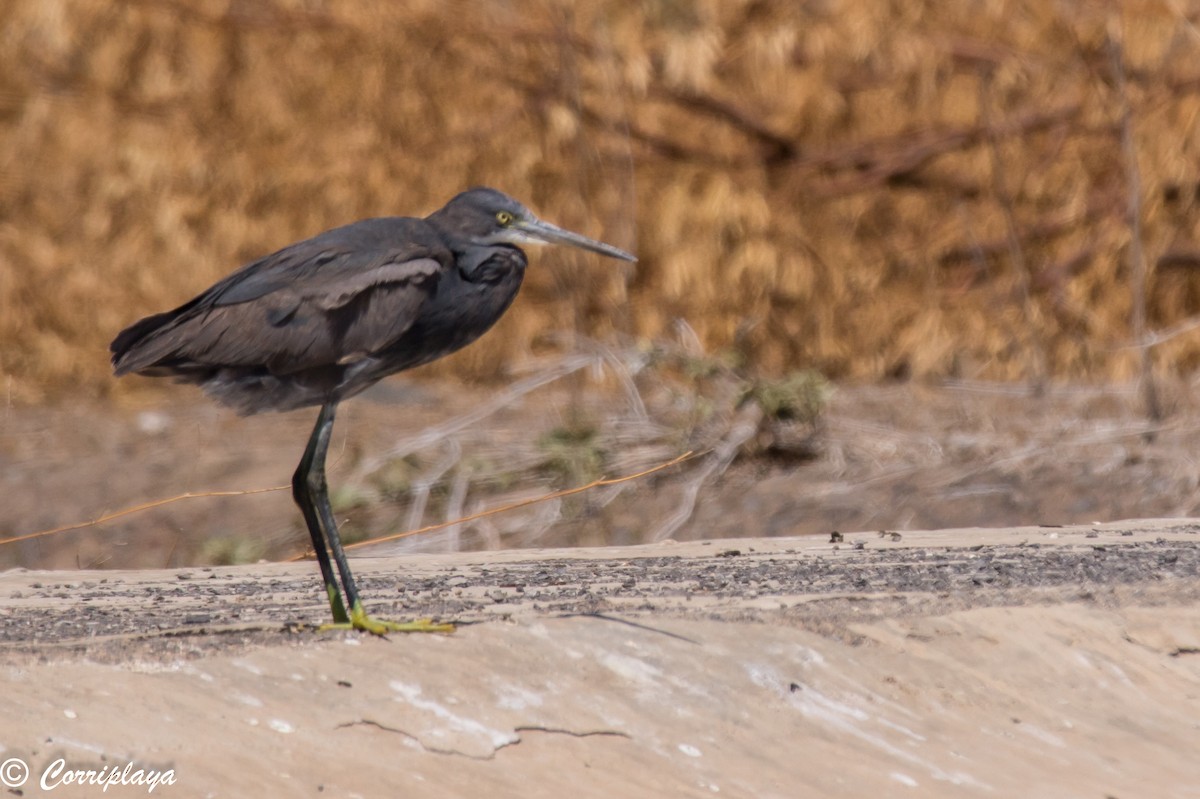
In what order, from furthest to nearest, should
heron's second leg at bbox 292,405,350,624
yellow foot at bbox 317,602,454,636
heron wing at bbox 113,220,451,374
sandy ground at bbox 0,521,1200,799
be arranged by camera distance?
heron's second leg at bbox 292,405,350,624, heron wing at bbox 113,220,451,374, yellow foot at bbox 317,602,454,636, sandy ground at bbox 0,521,1200,799

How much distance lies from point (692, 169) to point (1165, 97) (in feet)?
8.46

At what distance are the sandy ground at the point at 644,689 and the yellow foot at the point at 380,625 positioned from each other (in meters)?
0.07

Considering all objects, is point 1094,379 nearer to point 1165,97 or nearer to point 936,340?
point 936,340

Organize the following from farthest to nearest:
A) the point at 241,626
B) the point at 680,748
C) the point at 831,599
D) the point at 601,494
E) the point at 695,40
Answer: the point at 695,40, the point at 601,494, the point at 831,599, the point at 241,626, the point at 680,748

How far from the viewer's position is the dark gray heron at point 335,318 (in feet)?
15.5

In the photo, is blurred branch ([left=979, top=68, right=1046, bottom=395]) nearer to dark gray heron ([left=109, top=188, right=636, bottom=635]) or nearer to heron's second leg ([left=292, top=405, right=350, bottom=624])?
dark gray heron ([left=109, top=188, right=636, bottom=635])

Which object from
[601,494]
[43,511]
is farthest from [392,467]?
[43,511]

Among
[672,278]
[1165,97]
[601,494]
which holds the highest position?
[1165,97]

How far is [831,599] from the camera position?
16.3 ft

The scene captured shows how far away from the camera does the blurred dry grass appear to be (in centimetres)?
1053

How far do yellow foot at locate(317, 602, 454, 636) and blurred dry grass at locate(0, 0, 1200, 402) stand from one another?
238 inches

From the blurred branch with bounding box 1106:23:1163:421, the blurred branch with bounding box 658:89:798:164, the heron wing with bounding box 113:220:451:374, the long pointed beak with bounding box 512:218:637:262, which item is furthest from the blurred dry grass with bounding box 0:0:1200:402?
the heron wing with bounding box 113:220:451:374

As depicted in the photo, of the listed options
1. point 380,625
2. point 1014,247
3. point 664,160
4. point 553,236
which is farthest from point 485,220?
point 664,160

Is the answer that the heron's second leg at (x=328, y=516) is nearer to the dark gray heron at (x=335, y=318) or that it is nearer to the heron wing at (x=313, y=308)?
the dark gray heron at (x=335, y=318)
